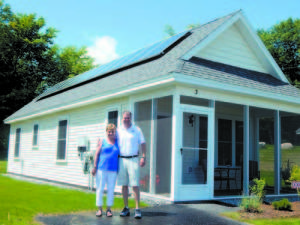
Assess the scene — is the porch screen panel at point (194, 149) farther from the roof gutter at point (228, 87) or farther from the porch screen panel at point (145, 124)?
the porch screen panel at point (145, 124)

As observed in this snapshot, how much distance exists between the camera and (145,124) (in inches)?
370

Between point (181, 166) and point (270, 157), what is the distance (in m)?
4.18

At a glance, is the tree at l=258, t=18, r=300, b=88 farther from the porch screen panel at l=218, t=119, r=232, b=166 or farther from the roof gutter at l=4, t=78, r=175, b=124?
the roof gutter at l=4, t=78, r=175, b=124

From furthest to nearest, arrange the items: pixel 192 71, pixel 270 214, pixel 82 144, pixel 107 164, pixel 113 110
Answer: pixel 82 144 < pixel 113 110 < pixel 192 71 < pixel 270 214 < pixel 107 164

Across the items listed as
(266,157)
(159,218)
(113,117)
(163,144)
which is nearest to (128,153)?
(159,218)

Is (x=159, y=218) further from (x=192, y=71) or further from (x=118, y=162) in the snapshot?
(x=192, y=71)

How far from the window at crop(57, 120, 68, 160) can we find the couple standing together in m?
7.74

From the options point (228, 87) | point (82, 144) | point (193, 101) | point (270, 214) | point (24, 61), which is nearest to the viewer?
point (270, 214)

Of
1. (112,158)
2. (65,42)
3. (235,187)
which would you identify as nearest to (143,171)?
(112,158)

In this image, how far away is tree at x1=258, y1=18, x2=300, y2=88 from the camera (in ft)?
110

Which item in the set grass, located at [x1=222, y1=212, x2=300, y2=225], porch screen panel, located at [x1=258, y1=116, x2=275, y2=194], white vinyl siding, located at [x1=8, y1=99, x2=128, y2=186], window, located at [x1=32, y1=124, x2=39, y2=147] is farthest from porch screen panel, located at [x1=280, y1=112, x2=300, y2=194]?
window, located at [x1=32, y1=124, x2=39, y2=147]

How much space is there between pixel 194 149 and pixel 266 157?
3.99 m

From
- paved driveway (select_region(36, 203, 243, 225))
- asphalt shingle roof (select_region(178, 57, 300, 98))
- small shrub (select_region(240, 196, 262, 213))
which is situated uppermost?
asphalt shingle roof (select_region(178, 57, 300, 98))

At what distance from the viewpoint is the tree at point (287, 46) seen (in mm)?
33406
